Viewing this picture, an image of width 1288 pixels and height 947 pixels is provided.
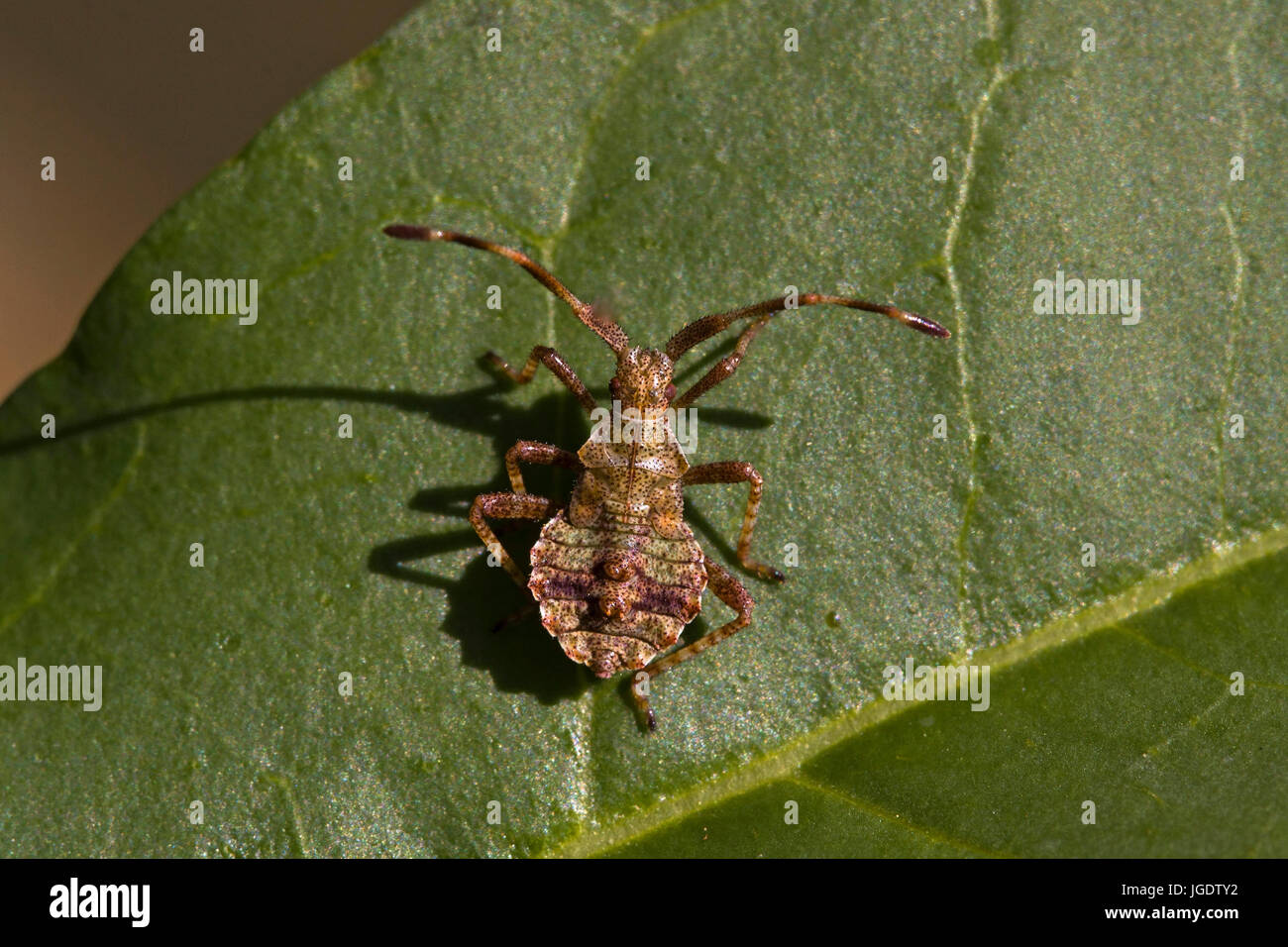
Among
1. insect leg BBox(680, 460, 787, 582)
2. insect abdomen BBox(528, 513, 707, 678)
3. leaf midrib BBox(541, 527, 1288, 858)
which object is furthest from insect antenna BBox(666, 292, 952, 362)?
leaf midrib BBox(541, 527, 1288, 858)

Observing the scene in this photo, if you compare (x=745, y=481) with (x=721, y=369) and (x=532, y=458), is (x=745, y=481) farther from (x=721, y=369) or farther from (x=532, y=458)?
(x=532, y=458)

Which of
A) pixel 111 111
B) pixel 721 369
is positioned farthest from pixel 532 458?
pixel 111 111

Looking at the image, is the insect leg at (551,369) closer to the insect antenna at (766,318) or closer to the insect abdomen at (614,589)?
the insect antenna at (766,318)

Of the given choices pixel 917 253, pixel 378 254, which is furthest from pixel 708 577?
pixel 378 254

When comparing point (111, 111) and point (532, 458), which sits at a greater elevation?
point (111, 111)

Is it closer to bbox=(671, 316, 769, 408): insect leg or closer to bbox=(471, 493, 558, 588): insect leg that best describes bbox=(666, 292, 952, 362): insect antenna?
bbox=(671, 316, 769, 408): insect leg
